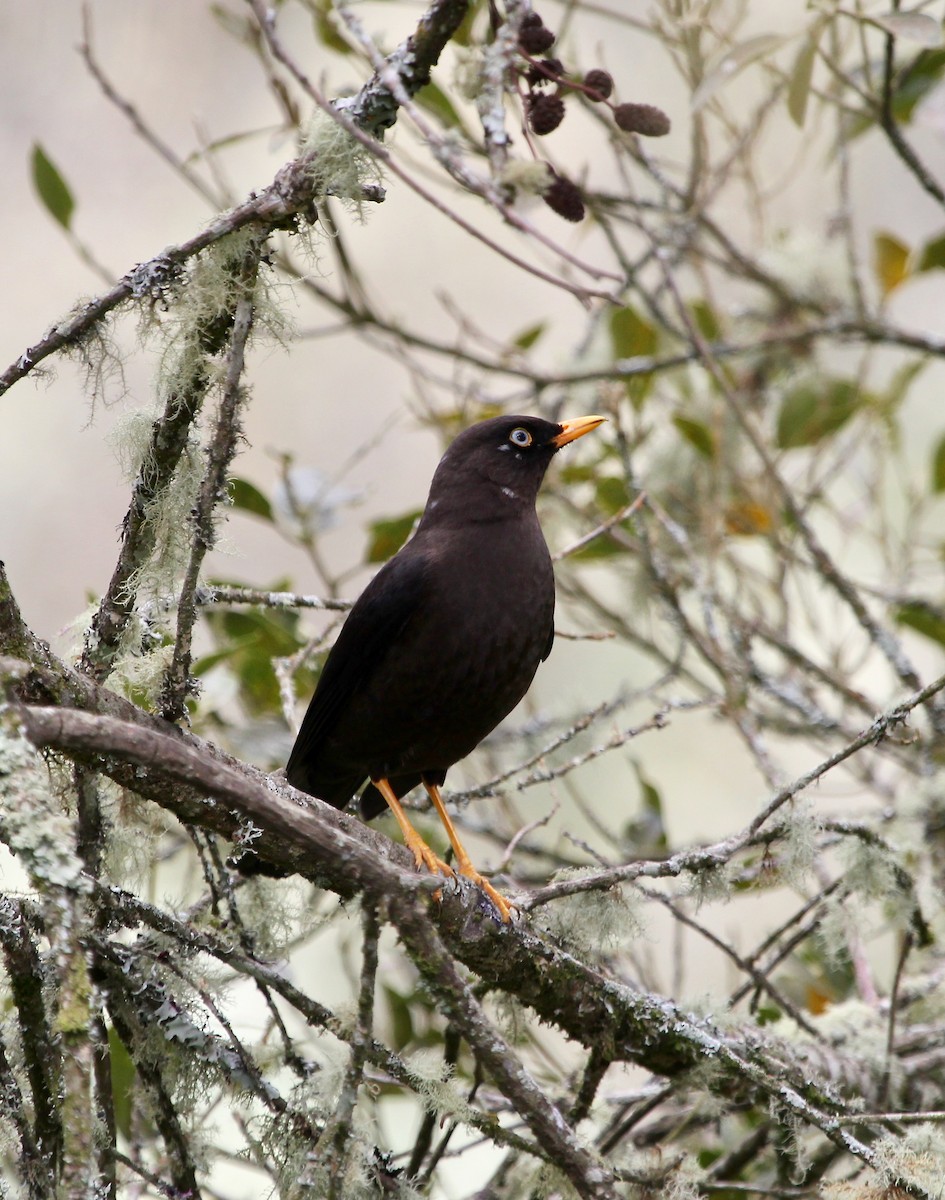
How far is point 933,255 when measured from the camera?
5637 mm

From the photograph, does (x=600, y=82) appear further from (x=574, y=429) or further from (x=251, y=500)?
(x=251, y=500)

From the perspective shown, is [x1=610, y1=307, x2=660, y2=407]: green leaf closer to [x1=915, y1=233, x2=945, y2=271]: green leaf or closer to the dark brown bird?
[x1=915, y1=233, x2=945, y2=271]: green leaf

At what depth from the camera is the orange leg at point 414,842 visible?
13.1 feet

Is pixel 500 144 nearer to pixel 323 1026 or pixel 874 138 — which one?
pixel 323 1026

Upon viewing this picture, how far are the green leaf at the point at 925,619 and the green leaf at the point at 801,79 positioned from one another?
8.47 ft

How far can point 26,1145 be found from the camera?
248cm

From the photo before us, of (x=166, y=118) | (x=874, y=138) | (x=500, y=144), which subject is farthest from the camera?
(x=874, y=138)

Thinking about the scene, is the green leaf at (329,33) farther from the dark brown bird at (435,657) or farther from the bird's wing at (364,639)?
the bird's wing at (364,639)

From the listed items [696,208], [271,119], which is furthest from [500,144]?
[271,119]

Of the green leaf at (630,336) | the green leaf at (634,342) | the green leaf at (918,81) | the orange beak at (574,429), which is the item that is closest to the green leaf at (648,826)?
the orange beak at (574,429)

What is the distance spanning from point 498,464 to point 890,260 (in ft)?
8.22

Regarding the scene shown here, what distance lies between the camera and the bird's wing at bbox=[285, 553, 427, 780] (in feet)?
13.5

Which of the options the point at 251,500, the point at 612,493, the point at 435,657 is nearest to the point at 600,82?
the point at 435,657

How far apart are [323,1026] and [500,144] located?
1.96 metres
